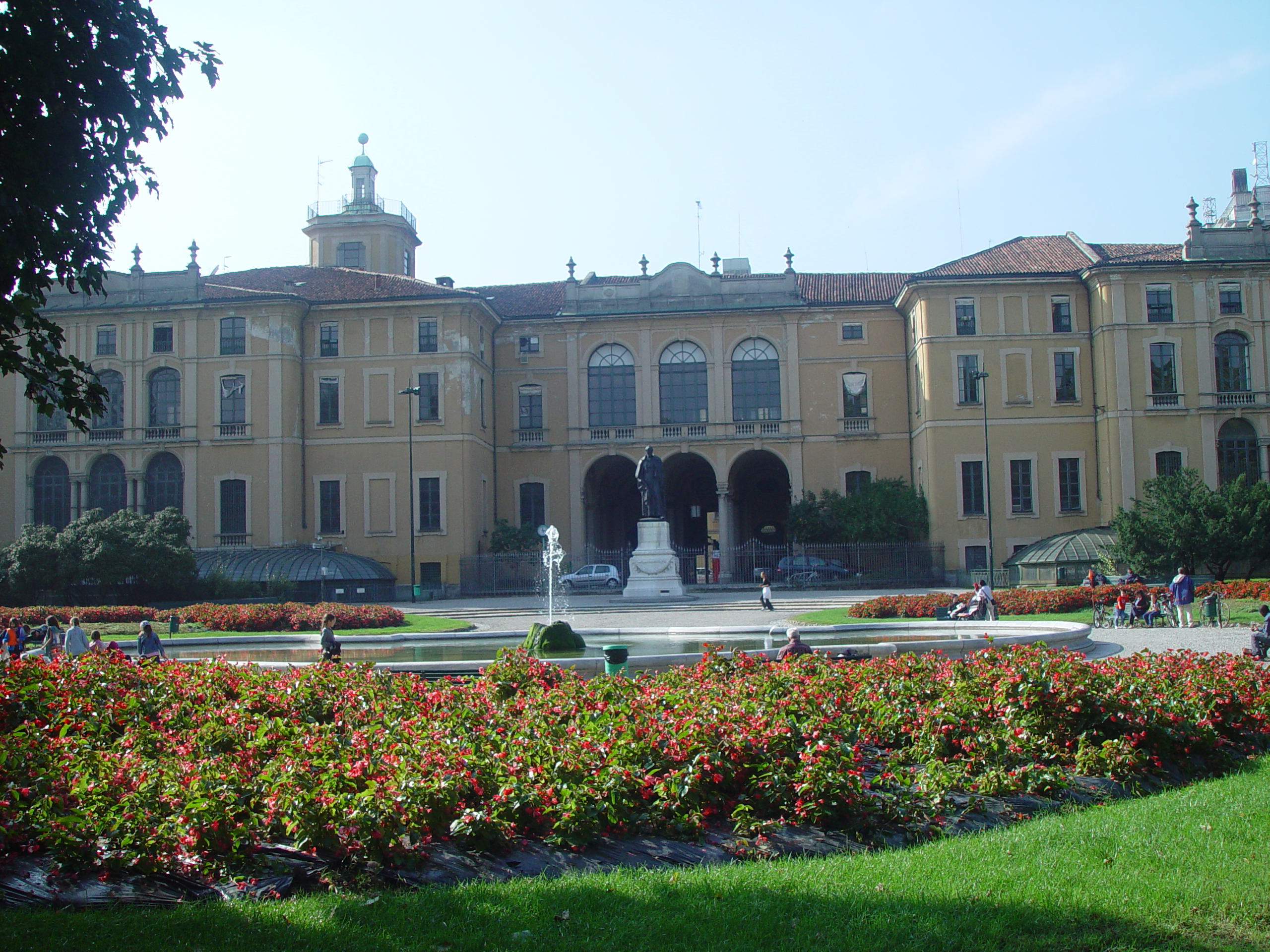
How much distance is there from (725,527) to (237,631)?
93.9 ft

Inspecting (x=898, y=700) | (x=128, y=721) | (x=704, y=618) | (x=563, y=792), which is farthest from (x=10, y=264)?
(x=704, y=618)

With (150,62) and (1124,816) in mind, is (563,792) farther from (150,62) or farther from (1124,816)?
(150,62)

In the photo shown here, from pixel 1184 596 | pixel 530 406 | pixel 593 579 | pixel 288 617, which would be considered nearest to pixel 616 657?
pixel 1184 596

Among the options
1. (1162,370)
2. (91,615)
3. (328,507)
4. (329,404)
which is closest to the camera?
(91,615)

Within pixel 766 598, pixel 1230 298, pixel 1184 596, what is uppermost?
pixel 1230 298

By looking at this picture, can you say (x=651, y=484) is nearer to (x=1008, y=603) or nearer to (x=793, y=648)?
(x=1008, y=603)

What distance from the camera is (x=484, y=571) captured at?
152ft

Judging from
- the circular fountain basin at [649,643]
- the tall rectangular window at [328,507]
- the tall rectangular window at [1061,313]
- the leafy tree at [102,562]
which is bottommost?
the circular fountain basin at [649,643]

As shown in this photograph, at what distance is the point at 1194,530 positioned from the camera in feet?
112

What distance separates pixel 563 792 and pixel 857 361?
152ft

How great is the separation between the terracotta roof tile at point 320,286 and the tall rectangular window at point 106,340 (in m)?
4.53

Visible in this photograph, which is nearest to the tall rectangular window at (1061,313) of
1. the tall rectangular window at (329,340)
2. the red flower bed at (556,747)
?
the tall rectangular window at (329,340)

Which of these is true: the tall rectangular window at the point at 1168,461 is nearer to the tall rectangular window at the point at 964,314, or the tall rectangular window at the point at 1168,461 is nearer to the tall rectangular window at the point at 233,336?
the tall rectangular window at the point at 964,314

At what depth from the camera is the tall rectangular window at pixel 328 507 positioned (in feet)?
157
